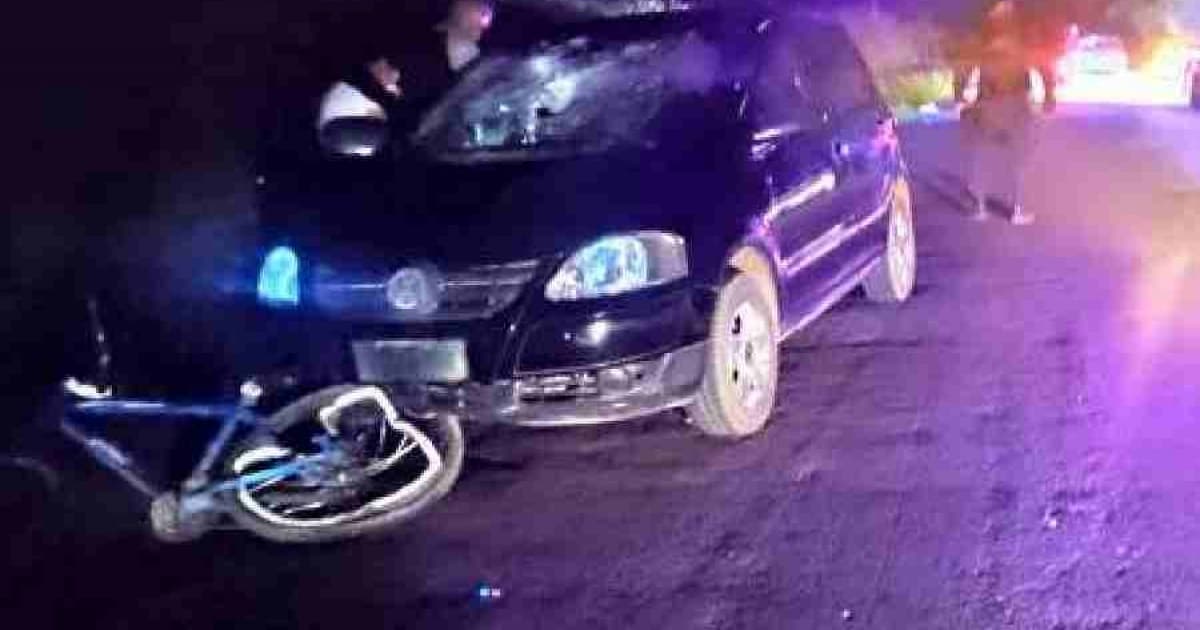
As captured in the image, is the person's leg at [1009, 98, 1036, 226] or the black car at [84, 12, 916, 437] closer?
the black car at [84, 12, 916, 437]

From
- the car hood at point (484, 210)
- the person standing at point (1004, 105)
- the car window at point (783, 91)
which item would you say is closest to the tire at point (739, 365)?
the car hood at point (484, 210)

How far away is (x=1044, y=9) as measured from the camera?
1320 cm

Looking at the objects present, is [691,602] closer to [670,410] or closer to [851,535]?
[851,535]

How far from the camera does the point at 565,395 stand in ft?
18.0

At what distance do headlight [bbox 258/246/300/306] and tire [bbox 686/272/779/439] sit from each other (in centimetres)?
163

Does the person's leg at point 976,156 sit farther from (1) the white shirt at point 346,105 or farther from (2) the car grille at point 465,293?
(2) the car grille at point 465,293

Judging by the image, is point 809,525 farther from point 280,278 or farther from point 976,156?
point 976,156

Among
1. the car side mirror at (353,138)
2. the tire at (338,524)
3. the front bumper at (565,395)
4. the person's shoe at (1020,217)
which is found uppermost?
the car side mirror at (353,138)

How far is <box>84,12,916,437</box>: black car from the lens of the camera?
543cm

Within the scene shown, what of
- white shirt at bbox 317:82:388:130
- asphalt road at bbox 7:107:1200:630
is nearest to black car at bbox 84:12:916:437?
asphalt road at bbox 7:107:1200:630

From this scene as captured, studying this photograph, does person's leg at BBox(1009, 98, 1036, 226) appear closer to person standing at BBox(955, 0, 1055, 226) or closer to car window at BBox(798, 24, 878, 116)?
person standing at BBox(955, 0, 1055, 226)

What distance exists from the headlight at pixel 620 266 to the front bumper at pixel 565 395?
29 centimetres

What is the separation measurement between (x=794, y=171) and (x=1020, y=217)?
524 centimetres

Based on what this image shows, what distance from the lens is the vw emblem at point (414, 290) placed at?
17.8 ft
